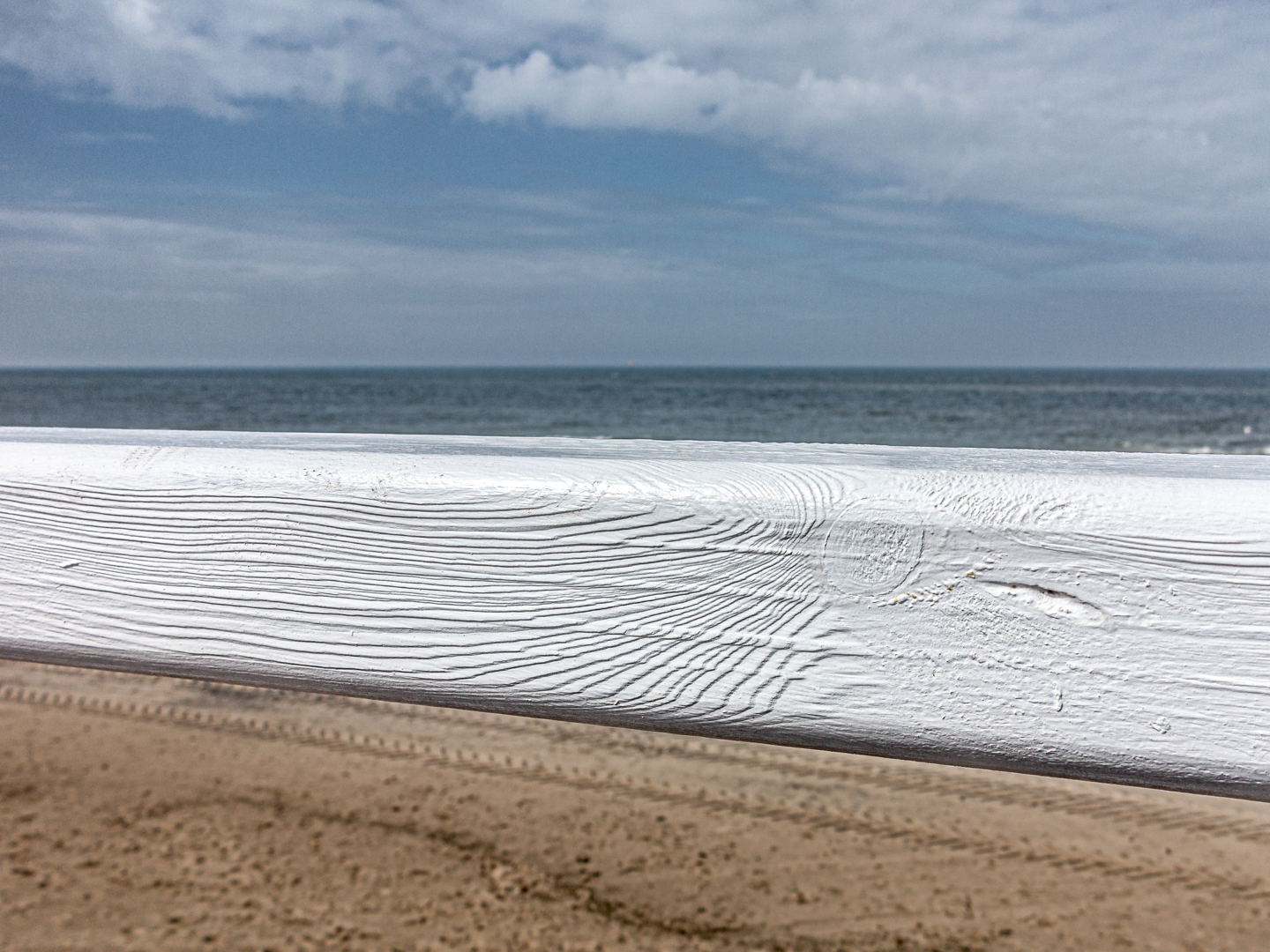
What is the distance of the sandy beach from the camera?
86.5 inches

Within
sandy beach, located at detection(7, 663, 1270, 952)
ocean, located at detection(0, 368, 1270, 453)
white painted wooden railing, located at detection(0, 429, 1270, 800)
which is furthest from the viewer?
ocean, located at detection(0, 368, 1270, 453)

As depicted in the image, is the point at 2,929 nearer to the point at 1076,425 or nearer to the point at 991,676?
the point at 991,676

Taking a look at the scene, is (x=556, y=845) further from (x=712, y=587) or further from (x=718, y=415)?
(x=718, y=415)

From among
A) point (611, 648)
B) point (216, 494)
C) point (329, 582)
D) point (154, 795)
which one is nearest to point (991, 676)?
point (611, 648)

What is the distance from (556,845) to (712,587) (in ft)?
7.97

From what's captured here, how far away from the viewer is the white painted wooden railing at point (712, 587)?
0.48 metres

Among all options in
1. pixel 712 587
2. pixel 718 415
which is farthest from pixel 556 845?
pixel 718 415

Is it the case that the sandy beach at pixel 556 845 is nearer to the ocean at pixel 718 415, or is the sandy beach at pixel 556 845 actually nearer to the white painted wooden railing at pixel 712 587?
the white painted wooden railing at pixel 712 587

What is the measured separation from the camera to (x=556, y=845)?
2.67m

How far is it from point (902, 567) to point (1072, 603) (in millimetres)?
97

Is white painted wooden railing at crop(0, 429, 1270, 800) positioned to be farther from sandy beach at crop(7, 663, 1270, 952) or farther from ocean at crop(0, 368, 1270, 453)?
ocean at crop(0, 368, 1270, 453)

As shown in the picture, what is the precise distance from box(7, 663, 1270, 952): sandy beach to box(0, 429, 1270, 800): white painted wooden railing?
1780 mm

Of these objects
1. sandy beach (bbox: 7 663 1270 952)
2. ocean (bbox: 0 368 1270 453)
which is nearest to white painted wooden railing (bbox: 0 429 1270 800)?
sandy beach (bbox: 7 663 1270 952)

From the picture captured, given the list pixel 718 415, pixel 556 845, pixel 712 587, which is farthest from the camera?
pixel 718 415
